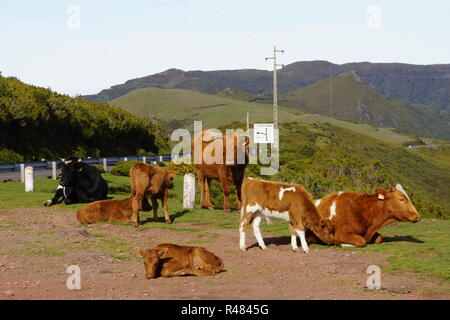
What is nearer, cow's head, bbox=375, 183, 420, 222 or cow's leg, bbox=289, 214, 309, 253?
cow's leg, bbox=289, 214, 309, 253

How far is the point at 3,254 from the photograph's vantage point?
40.4ft

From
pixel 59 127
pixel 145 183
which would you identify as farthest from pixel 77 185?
pixel 59 127

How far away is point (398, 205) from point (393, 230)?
296 centimetres

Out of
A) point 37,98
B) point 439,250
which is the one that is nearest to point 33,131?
point 37,98

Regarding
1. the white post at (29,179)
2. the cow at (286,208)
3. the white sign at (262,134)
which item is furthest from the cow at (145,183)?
the white sign at (262,134)

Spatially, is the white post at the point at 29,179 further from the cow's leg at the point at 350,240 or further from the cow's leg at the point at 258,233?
→ the cow's leg at the point at 350,240

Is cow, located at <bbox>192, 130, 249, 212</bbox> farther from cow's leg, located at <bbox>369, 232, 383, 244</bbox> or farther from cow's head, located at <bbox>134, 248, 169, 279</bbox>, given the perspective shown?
cow's head, located at <bbox>134, 248, 169, 279</bbox>

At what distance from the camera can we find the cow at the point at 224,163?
1936cm

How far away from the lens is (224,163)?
1945cm

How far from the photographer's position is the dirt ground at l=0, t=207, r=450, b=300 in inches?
353

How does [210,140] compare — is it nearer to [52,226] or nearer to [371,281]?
[52,226]

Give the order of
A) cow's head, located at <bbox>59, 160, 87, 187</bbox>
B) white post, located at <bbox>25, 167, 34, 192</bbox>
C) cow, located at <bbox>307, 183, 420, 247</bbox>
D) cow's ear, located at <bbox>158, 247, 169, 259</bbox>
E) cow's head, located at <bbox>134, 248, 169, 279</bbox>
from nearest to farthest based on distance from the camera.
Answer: cow's head, located at <bbox>134, 248, 169, 279</bbox>, cow's ear, located at <bbox>158, 247, 169, 259</bbox>, cow, located at <bbox>307, 183, 420, 247</bbox>, cow's head, located at <bbox>59, 160, 87, 187</bbox>, white post, located at <bbox>25, 167, 34, 192</bbox>

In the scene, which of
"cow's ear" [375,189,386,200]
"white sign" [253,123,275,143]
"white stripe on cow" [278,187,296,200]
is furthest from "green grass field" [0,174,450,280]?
"white sign" [253,123,275,143]

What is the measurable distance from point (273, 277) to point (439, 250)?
4015 millimetres
